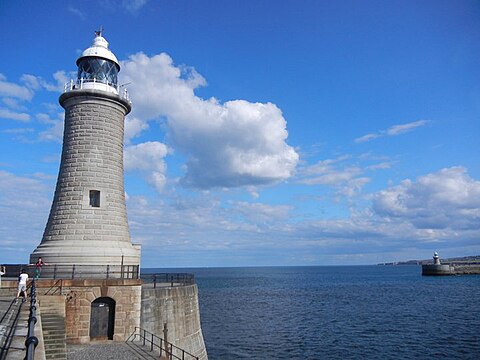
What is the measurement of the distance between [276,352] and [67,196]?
16543 mm

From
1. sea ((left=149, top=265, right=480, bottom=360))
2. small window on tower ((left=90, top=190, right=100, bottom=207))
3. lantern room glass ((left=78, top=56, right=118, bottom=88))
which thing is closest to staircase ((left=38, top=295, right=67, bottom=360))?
small window on tower ((left=90, top=190, right=100, bottom=207))

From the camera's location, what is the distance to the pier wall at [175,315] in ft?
55.4

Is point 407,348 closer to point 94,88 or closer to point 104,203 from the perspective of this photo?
point 104,203

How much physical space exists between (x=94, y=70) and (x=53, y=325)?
13.5m

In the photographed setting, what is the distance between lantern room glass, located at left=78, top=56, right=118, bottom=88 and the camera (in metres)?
21.6

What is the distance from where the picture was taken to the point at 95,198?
20.4m

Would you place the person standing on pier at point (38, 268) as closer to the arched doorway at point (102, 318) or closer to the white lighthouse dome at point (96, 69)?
the arched doorway at point (102, 318)

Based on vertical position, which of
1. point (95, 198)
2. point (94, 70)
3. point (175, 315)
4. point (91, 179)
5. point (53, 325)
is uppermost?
point (94, 70)

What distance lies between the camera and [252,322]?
124 feet

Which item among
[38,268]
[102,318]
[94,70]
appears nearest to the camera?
[102,318]

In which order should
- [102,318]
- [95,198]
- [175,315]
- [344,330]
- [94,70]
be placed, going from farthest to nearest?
[344,330]
[94,70]
[95,198]
[175,315]
[102,318]

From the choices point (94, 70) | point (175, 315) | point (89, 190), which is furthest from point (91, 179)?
point (175, 315)

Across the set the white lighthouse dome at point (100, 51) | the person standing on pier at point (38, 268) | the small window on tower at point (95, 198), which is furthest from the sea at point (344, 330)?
the white lighthouse dome at point (100, 51)

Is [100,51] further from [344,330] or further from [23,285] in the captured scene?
[344,330]
